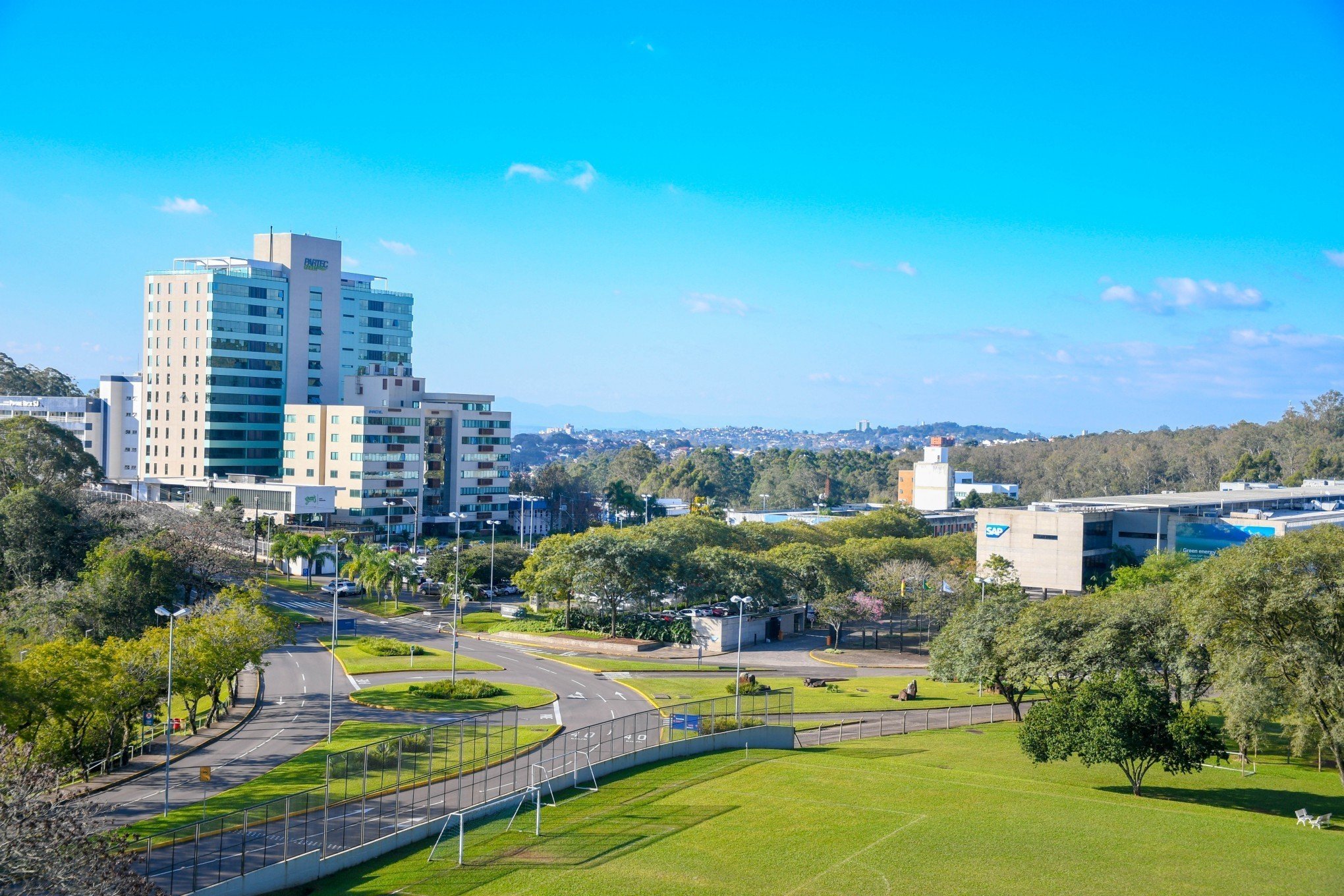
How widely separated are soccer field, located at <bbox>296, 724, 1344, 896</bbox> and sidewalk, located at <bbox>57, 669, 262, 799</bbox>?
43.8 ft

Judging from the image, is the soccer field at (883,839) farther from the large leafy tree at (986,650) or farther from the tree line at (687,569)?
the tree line at (687,569)

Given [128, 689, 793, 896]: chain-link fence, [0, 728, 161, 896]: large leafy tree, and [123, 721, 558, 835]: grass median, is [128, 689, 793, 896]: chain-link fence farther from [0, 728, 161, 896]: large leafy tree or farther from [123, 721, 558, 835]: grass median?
[0, 728, 161, 896]: large leafy tree

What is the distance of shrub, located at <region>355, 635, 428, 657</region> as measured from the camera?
6644 centimetres

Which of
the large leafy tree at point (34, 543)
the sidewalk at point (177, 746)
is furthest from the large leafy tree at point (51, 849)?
the large leafy tree at point (34, 543)

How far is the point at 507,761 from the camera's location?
1467 inches

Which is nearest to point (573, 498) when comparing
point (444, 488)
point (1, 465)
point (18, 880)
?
point (444, 488)

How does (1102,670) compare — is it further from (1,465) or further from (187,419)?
(187,419)

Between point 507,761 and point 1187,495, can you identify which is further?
point 1187,495

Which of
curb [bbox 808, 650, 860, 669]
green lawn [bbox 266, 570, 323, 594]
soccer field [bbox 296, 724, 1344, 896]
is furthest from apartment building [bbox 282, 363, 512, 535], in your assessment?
soccer field [bbox 296, 724, 1344, 896]

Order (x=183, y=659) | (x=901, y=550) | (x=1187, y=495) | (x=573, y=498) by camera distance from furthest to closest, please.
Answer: (x=573, y=498)
(x=1187, y=495)
(x=901, y=550)
(x=183, y=659)

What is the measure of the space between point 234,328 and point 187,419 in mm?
12088

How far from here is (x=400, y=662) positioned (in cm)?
→ 6366

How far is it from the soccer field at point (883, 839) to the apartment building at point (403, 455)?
3263 inches

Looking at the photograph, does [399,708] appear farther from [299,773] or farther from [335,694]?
[299,773]
